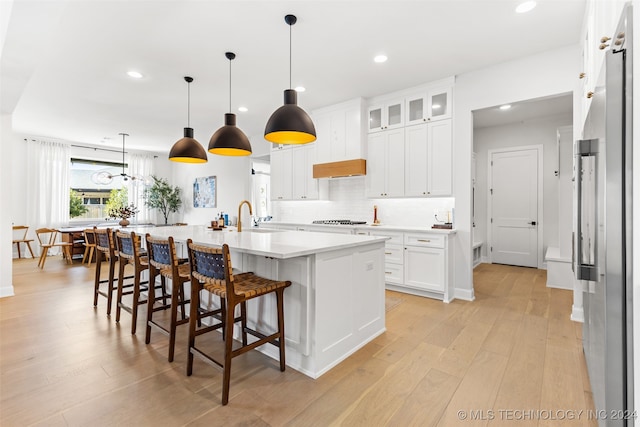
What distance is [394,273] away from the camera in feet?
14.3

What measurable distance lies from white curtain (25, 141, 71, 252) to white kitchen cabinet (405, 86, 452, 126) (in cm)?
839

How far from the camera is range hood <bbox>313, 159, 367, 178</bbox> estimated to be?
194 inches

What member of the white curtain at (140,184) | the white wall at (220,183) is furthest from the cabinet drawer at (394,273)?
the white curtain at (140,184)

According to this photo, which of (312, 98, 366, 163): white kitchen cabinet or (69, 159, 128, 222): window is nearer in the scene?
(312, 98, 366, 163): white kitchen cabinet

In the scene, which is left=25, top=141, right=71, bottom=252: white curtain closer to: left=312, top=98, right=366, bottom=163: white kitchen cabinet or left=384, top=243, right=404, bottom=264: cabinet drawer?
left=312, top=98, right=366, bottom=163: white kitchen cabinet

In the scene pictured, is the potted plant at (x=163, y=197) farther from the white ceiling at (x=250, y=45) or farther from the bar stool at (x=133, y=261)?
the bar stool at (x=133, y=261)

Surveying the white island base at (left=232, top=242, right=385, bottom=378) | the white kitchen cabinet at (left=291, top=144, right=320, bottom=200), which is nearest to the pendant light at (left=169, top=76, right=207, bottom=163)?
the white island base at (left=232, top=242, right=385, bottom=378)

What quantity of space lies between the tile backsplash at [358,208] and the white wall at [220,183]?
134 cm

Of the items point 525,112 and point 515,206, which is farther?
point 515,206

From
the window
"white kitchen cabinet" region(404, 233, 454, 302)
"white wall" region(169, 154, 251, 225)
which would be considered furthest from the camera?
the window

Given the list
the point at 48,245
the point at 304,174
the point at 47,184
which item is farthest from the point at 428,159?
the point at 47,184

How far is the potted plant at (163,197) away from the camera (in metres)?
9.01

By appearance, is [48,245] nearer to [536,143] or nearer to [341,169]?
[341,169]

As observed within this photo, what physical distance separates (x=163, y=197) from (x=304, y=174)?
547 centimetres
